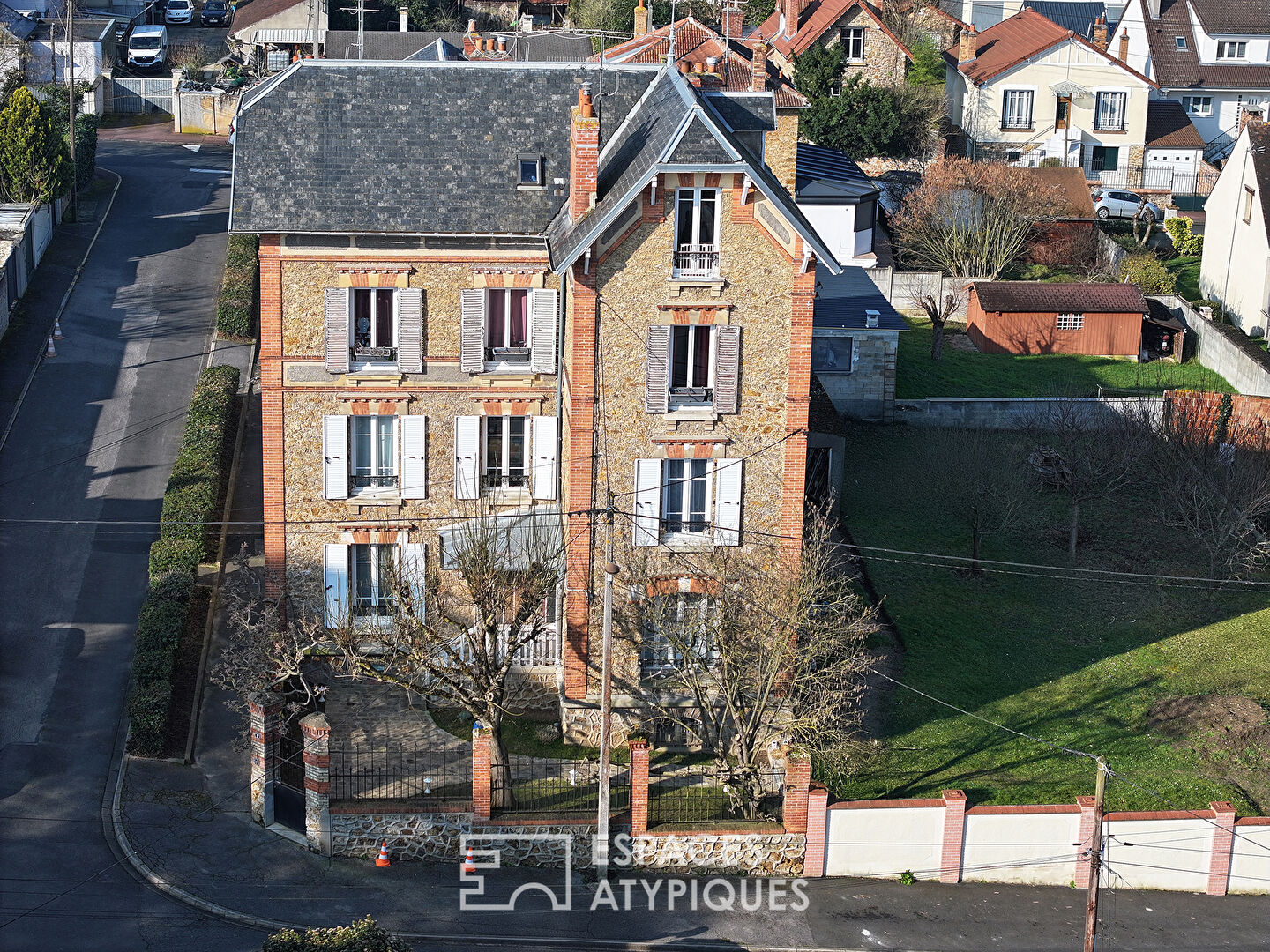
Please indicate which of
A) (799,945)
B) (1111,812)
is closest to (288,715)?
(799,945)

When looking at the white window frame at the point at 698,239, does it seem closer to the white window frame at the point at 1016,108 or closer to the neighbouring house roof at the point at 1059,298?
the neighbouring house roof at the point at 1059,298

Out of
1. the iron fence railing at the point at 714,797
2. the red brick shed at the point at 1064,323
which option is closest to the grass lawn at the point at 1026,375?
the red brick shed at the point at 1064,323

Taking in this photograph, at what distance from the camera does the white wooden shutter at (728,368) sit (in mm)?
36875

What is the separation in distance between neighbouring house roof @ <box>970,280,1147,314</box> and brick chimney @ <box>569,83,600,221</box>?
1234 inches

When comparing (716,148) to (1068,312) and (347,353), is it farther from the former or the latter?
(1068,312)

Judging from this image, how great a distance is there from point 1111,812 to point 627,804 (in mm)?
10060

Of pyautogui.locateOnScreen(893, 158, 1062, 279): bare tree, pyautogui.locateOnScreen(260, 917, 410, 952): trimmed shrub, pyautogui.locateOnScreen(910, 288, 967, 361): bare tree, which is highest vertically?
pyautogui.locateOnScreen(893, 158, 1062, 279): bare tree

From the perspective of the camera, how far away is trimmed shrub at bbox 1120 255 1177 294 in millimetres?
69625

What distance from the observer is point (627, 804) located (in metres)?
36.4

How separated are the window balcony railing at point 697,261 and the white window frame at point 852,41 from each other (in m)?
53.1

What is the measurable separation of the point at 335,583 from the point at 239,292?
21.8 meters

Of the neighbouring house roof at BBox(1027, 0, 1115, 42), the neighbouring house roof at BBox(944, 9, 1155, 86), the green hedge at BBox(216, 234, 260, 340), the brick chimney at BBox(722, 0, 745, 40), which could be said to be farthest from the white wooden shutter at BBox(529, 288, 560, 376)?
the neighbouring house roof at BBox(1027, 0, 1115, 42)

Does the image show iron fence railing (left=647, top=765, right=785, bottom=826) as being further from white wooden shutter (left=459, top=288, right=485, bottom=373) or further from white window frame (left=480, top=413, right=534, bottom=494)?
white wooden shutter (left=459, top=288, right=485, bottom=373)

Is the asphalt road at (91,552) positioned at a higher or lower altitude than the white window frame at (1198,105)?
lower
